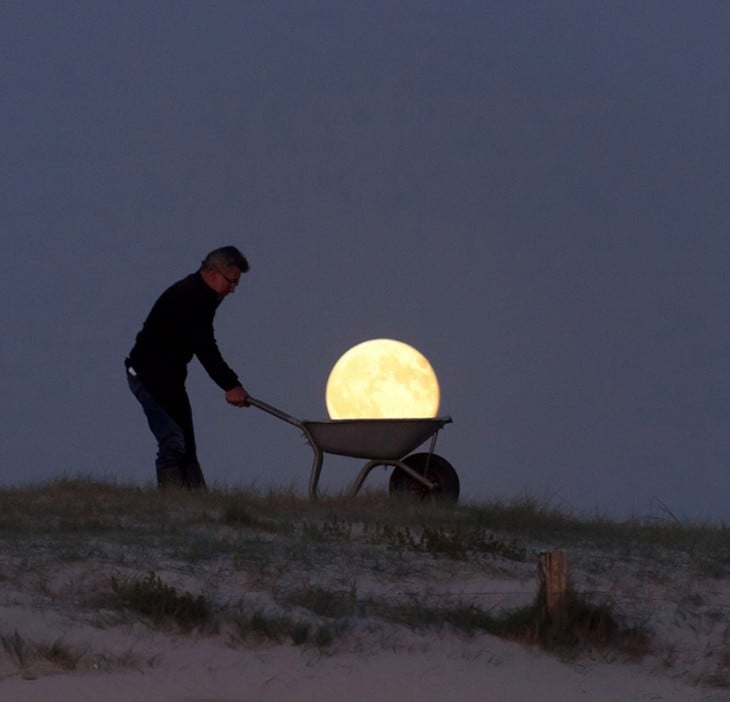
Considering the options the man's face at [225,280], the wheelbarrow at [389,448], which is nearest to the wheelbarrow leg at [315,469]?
the wheelbarrow at [389,448]

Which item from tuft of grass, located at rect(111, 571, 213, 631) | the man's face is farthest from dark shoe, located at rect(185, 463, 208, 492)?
tuft of grass, located at rect(111, 571, 213, 631)

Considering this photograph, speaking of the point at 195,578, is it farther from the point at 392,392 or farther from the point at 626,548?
the point at 392,392

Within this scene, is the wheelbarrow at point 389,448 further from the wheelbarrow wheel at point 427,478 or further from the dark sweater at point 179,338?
the dark sweater at point 179,338

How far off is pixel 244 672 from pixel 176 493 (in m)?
4.21

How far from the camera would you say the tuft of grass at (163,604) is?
597cm

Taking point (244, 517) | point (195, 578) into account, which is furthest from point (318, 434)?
point (195, 578)

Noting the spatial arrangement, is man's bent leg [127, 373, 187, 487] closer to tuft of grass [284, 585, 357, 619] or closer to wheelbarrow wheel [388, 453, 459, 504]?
wheelbarrow wheel [388, 453, 459, 504]

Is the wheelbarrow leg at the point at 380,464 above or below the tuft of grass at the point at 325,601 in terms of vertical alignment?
above

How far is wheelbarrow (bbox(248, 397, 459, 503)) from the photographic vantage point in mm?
10391

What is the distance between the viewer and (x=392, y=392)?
10609 mm

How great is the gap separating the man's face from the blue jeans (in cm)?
86

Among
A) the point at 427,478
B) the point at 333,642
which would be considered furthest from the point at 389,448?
the point at 333,642

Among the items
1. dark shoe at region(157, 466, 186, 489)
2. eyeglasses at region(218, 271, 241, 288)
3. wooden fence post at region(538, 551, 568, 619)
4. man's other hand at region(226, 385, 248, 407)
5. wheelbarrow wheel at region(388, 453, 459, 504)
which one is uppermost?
eyeglasses at region(218, 271, 241, 288)

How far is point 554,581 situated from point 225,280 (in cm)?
467
